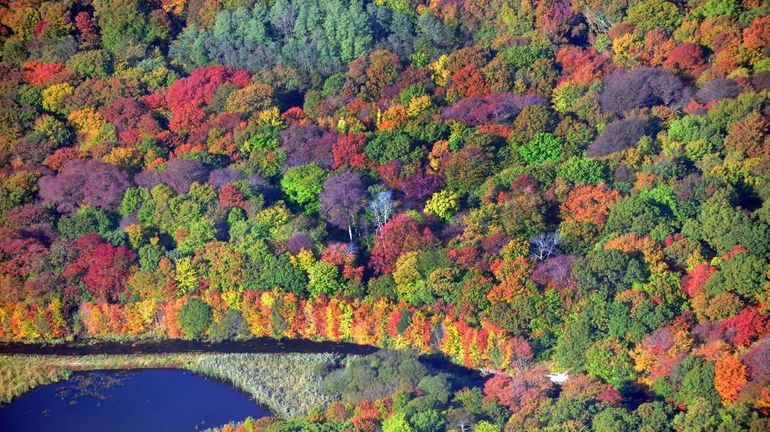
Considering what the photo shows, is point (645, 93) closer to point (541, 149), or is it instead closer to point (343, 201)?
point (541, 149)

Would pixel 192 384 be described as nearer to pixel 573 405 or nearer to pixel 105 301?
pixel 105 301

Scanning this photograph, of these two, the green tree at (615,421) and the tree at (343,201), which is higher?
the tree at (343,201)

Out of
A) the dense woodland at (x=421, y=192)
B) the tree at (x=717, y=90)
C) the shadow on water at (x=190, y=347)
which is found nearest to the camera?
the dense woodland at (x=421, y=192)

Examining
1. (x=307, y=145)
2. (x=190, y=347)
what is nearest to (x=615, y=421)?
(x=190, y=347)

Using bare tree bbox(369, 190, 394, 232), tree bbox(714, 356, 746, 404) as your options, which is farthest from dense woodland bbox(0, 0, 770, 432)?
bare tree bbox(369, 190, 394, 232)

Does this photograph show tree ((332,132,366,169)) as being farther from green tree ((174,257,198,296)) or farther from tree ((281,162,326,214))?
green tree ((174,257,198,296))

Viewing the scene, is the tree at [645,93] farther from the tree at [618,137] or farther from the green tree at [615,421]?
the green tree at [615,421]

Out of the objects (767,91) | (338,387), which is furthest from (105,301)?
(767,91)

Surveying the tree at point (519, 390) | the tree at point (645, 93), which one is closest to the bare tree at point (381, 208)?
the tree at point (645, 93)
